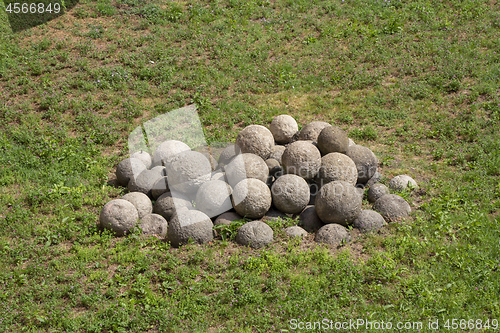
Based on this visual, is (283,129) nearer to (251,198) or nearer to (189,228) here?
(251,198)

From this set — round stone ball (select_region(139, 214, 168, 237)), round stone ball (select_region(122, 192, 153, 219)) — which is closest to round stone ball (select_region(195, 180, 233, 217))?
round stone ball (select_region(139, 214, 168, 237))

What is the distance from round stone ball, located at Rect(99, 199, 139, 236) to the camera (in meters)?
7.92

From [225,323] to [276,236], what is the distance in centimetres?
213

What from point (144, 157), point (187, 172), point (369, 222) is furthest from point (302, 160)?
point (144, 157)

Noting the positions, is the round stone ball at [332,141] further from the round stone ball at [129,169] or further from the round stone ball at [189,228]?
the round stone ball at [129,169]

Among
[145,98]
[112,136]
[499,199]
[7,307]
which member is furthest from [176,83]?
[499,199]

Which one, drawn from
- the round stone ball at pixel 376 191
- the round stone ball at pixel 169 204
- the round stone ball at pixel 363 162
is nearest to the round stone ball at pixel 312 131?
the round stone ball at pixel 363 162

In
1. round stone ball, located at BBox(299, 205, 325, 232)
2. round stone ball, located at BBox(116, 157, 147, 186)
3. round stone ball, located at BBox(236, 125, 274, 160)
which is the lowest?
round stone ball, located at BBox(299, 205, 325, 232)

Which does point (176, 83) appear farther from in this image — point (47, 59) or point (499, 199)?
point (499, 199)

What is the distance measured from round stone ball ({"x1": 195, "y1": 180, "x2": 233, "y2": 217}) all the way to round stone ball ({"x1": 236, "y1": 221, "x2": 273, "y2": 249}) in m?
0.65

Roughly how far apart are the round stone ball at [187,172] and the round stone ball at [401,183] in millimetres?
4142

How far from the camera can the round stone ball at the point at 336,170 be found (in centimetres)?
845

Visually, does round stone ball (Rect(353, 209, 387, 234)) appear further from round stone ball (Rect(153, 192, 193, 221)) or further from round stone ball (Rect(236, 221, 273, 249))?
round stone ball (Rect(153, 192, 193, 221))

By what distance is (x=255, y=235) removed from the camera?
300 inches
